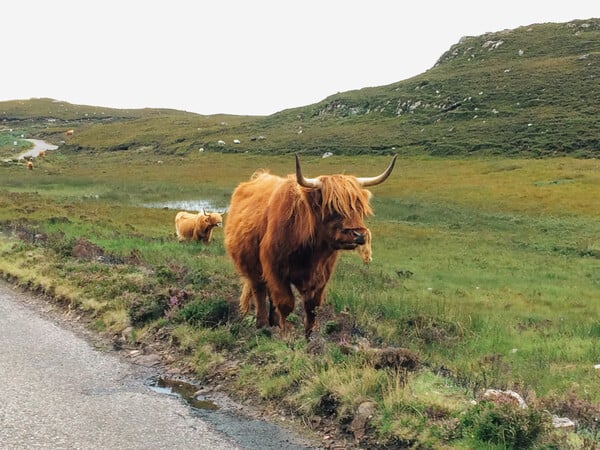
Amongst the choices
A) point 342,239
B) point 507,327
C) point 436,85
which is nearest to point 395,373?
point 342,239

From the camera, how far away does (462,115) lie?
3241 inches

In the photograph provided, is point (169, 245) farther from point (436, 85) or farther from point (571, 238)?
point (436, 85)

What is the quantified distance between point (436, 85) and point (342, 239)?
310 feet

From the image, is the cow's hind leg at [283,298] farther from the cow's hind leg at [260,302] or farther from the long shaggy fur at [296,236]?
the cow's hind leg at [260,302]

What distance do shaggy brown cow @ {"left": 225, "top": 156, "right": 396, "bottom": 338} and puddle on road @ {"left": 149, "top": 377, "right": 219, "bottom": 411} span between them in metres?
1.68

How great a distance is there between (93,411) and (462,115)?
81.4 m

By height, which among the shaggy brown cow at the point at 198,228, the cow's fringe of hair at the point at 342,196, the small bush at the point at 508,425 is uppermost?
the cow's fringe of hair at the point at 342,196

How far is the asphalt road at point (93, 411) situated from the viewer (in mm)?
5535

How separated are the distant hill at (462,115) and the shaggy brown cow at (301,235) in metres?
58.4

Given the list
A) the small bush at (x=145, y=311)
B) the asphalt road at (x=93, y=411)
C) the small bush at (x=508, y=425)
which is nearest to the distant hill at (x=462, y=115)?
the small bush at (x=145, y=311)

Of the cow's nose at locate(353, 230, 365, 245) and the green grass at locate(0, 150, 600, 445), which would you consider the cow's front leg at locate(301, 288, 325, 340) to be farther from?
the cow's nose at locate(353, 230, 365, 245)

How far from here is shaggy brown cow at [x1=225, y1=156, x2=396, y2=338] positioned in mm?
7516

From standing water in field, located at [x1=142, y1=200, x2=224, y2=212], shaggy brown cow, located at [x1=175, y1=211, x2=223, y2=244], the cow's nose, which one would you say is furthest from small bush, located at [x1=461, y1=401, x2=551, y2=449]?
standing water in field, located at [x1=142, y1=200, x2=224, y2=212]

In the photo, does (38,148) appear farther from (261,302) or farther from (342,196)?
(342,196)
